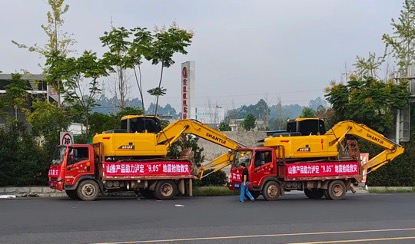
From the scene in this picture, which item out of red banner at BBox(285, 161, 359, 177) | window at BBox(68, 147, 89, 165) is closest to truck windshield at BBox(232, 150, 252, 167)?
red banner at BBox(285, 161, 359, 177)

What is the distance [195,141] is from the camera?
29844mm

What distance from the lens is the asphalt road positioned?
40.2ft

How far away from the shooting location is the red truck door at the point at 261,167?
2409 centimetres

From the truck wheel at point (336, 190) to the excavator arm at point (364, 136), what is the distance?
171 cm

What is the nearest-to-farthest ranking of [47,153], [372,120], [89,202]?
[89,202] < [47,153] < [372,120]

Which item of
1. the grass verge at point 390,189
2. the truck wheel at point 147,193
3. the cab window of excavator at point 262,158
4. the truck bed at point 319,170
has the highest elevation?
the cab window of excavator at point 262,158

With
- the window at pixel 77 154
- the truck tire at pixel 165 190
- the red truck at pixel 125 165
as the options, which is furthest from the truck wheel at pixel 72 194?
the truck tire at pixel 165 190

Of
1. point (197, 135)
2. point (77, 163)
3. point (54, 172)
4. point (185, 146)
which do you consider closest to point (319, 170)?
point (197, 135)

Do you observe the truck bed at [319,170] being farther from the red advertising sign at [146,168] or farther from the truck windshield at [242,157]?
the red advertising sign at [146,168]

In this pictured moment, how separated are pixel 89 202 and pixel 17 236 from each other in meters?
9.83

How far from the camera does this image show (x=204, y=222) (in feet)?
50.5

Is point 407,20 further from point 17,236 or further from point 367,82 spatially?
point 17,236

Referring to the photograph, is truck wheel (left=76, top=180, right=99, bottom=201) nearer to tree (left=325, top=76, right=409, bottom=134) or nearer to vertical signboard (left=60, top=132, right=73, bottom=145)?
vertical signboard (left=60, top=132, right=73, bottom=145)

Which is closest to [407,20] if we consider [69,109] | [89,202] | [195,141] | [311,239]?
[195,141]
